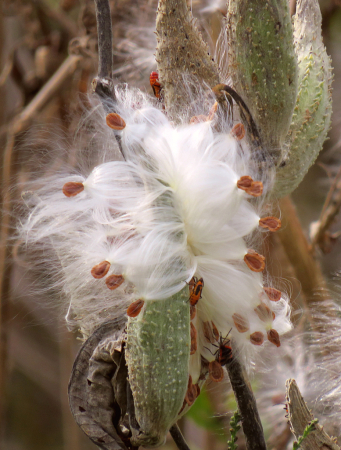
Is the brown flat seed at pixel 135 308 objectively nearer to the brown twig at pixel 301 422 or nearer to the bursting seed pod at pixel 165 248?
the bursting seed pod at pixel 165 248

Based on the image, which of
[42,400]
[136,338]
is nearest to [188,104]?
[136,338]

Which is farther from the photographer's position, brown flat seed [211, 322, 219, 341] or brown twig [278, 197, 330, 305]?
brown twig [278, 197, 330, 305]

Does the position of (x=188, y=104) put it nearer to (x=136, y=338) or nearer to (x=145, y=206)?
(x=145, y=206)

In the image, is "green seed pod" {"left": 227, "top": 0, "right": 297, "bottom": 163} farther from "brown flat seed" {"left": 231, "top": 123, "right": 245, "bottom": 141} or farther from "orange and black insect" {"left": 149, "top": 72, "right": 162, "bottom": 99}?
"orange and black insect" {"left": 149, "top": 72, "right": 162, "bottom": 99}

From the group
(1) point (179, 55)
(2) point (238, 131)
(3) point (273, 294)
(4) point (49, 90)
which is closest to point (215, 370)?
(3) point (273, 294)

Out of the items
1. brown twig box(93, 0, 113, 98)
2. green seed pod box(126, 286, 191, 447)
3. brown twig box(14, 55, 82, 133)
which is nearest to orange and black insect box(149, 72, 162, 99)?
brown twig box(93, 0, 113, 98)

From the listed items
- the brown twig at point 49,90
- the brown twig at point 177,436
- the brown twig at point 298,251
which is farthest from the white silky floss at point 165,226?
the brown twig at point 49,90
